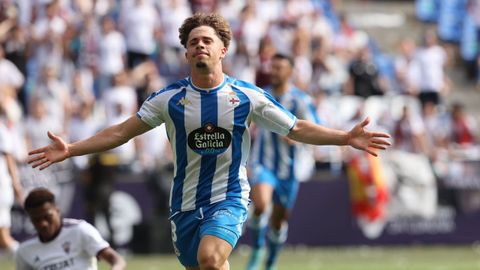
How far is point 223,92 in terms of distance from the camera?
973 cm

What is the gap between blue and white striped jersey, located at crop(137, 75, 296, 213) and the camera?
9.66m

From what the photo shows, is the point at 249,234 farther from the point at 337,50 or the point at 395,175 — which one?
the point at 337,50

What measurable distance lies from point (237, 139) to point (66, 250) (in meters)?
1.62

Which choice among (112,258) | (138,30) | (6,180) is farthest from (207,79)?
(138,30)

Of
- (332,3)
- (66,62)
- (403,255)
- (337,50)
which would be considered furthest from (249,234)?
(332,3)

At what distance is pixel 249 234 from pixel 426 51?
23.3ft

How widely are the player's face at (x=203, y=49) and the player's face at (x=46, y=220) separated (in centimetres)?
159

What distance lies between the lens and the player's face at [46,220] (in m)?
9.78

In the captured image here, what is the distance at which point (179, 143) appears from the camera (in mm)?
Result: 9734

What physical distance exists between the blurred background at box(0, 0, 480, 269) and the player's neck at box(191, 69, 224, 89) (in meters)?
8.38

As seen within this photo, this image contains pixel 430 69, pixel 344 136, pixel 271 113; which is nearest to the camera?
pixel 344 136

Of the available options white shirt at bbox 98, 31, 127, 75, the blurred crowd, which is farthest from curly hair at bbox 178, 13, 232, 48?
white shirt at bbox 98, 31, 127, 75

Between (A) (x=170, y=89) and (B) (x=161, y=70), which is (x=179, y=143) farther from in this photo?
(B) (x=161, y=70)

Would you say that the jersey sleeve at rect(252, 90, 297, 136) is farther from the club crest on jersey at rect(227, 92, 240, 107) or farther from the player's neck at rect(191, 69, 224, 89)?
the player's neck at rect(191, 69, 224, 89)
